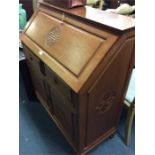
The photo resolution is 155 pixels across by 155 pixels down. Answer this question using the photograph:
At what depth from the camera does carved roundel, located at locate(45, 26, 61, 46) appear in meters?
1.14

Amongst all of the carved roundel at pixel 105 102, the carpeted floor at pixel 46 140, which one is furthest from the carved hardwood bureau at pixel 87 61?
the carpeted floor at pixel 46 140

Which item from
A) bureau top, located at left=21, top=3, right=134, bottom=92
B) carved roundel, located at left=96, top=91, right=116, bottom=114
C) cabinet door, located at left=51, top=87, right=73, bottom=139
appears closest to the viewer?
bureau top, located at left=21, top=3, right=134, bottom=92

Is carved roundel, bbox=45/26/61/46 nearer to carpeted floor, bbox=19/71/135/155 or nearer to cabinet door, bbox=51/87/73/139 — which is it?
cabinet door, bbox=51/87/73/139

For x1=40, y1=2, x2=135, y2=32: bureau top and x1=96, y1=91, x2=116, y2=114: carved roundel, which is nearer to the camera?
x1=40, y1=2, x2=135, y2=32: bureau top

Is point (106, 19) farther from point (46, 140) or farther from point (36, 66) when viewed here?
point (46, 140)

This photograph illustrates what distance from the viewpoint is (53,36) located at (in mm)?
1169

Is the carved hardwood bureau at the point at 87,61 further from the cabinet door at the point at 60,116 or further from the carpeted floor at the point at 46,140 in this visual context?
the carpeted floor at the point at 46,140

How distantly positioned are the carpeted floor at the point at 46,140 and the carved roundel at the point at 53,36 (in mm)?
812

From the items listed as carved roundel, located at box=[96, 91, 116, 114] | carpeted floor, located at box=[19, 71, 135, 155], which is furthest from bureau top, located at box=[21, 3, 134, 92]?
carpeted floor, located at box=[19, 71, 135, 155]

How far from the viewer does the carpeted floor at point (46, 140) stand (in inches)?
55.7

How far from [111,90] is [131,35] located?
347 mm
